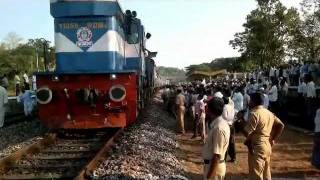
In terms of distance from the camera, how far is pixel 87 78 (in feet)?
46.0

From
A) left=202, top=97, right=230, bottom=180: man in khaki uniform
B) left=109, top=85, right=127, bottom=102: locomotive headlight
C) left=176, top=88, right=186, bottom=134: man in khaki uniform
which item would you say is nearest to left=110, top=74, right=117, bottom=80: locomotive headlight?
left=109, top=85, right=127, bottom=102: locomotive headlight

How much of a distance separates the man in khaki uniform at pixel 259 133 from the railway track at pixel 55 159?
2.59m

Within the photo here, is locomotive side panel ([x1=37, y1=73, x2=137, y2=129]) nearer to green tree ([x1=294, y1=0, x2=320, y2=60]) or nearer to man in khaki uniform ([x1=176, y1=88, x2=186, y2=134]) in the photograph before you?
man in khaki uniform ([x1=176, y1=88, x2=186, y2=134])

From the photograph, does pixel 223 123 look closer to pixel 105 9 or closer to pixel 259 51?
pixel 105 9

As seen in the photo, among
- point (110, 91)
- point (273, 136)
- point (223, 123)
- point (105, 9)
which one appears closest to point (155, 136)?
point (110, 91)

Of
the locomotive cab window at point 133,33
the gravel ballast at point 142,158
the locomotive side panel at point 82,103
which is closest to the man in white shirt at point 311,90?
the gravel ballast at point 142,158

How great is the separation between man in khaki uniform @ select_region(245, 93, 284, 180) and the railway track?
8.51ft

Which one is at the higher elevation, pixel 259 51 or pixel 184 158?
pixel 259 51

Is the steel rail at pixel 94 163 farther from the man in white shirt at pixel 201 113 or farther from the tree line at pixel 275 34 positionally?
the tree line at pixel 275 34

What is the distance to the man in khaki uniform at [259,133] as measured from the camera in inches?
293

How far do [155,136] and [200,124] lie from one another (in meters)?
1.41

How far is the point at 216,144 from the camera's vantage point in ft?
19.5

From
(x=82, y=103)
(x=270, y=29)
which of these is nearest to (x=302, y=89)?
(x=82, y=103)

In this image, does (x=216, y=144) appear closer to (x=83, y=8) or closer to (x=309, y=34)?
(x=83, y=8)
